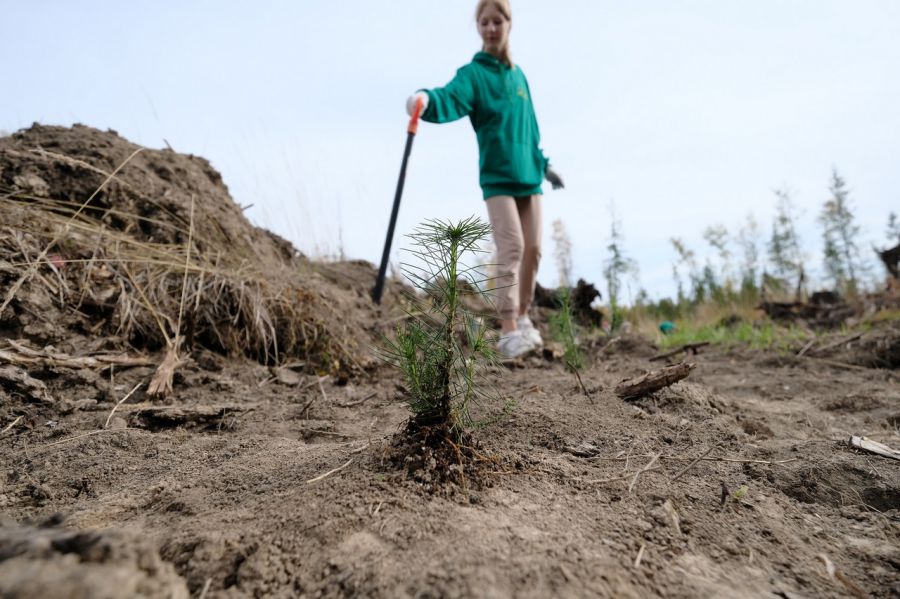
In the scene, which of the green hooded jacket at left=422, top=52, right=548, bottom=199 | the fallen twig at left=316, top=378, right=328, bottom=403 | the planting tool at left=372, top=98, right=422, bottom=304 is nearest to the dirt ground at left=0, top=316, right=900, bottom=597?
the fallen twig at left=316, top=378, right=328, bottom=403

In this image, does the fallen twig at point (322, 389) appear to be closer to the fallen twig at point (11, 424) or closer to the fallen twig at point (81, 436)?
the fallen twig at point (81, 436)

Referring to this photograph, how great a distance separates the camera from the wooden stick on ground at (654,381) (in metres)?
2.11

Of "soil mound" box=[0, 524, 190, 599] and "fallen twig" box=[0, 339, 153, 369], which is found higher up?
"fallen twig" box=[0, 339, 153, 369]

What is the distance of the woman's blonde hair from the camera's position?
4004 mm

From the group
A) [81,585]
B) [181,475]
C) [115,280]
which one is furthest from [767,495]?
[115,280]

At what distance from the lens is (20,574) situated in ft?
2.21

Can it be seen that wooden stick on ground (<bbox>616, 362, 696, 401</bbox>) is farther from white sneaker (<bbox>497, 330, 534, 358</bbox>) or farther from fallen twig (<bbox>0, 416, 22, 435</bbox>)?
fallen twig (<bbox>0, 416, 22, 435</bbox>)

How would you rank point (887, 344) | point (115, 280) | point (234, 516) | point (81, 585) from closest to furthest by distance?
point (81, 585)
point (234, 516)
point (115, 280)
point (887, 344)

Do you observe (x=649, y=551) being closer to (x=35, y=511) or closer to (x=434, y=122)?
(x=35, y=511)

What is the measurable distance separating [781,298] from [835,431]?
234 inches

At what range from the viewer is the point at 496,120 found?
159 inches

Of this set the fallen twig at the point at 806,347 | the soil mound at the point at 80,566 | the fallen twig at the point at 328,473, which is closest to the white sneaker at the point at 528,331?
A: the fallen twig at the point at 806,347

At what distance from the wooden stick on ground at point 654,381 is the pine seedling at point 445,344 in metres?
0.99

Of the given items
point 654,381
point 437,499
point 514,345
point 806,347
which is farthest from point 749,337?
point 437,499
